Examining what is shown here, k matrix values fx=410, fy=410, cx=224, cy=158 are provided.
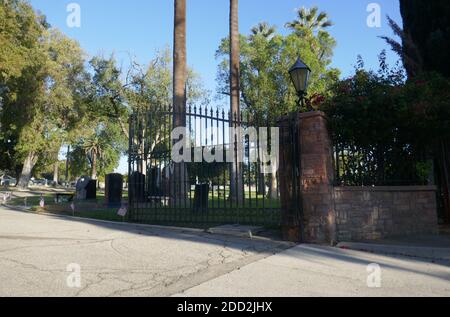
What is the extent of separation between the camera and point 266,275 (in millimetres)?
5660

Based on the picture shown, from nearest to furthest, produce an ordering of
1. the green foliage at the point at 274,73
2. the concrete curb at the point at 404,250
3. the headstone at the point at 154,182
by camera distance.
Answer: the concrete curb at the point at 404,250
the headstone at the point at 154,182
the green foliage at the point at 274,73

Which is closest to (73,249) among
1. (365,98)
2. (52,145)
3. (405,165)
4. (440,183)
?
(365,98)

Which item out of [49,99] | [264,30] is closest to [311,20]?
[264,30]

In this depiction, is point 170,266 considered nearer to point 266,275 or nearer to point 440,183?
point 266,275

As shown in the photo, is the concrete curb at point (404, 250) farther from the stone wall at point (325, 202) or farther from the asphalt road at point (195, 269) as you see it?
the stone wall at point (325, 202)

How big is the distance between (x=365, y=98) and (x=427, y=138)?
6.40 ft

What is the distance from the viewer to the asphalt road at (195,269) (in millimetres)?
4879

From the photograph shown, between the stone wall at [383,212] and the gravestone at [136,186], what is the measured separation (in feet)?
18.9

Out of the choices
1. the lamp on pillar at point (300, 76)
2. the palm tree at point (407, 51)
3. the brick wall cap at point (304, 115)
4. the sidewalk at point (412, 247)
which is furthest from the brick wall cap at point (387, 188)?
the palm tree at point (407, 51)

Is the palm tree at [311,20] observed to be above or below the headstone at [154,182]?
above

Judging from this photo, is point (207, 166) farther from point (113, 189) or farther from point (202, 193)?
point (113, 189)

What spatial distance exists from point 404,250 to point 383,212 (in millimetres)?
1519

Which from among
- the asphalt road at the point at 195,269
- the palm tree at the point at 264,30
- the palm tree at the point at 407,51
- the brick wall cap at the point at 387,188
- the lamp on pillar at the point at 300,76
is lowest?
the asphalt road at the point at 195,269

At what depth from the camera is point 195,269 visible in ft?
19.7
